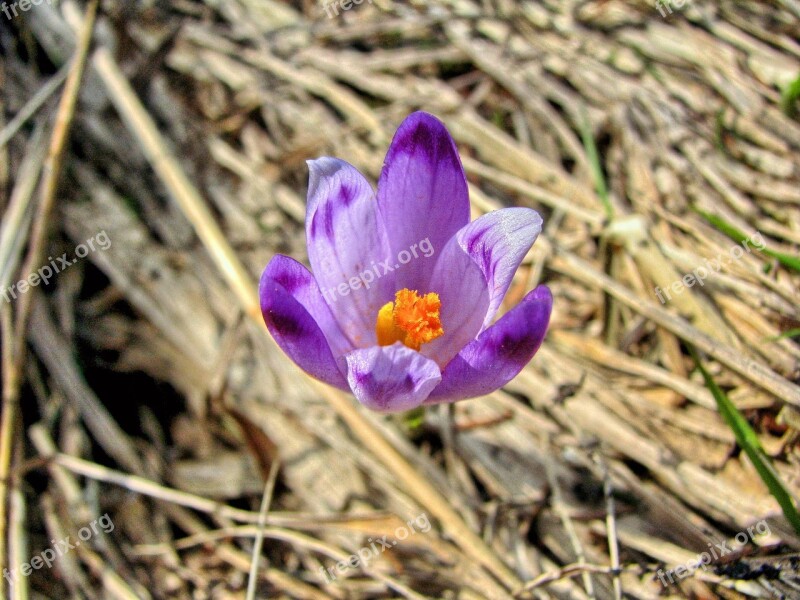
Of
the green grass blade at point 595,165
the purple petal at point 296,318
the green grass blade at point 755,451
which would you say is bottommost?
the green grass blade at point 755,451

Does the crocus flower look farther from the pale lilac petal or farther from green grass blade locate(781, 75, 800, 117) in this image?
green grass blade locate(781, 75, 800, 117)

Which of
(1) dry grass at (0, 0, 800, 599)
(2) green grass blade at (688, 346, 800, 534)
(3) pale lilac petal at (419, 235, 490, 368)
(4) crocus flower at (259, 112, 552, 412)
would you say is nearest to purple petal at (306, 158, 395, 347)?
(4) crocus flower at (259, 112, 552, 412)

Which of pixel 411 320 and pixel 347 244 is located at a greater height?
pixel 347 244

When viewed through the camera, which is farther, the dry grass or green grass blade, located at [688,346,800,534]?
the dry grass

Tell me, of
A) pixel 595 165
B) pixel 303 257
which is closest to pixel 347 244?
pixel 303 257

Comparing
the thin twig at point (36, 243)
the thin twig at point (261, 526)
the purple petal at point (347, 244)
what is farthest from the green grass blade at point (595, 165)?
the thin twig at point (36, 243)

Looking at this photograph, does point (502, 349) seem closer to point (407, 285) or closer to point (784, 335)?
point (407, 285)

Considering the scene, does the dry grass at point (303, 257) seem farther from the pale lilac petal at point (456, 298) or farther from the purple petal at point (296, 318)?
the purple petal at point (296, 318)
